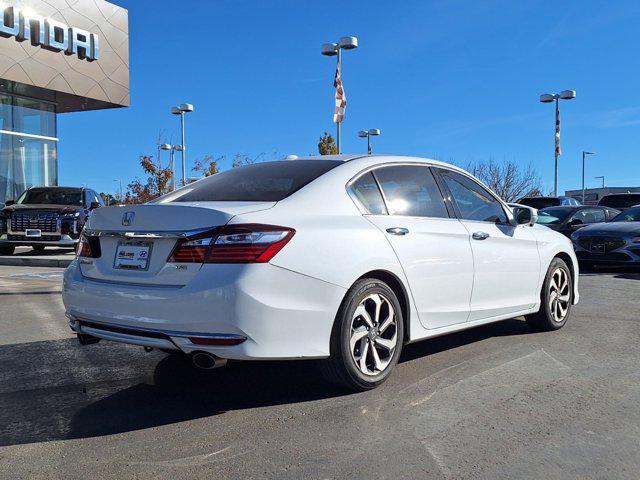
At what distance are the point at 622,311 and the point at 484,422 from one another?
172 inches

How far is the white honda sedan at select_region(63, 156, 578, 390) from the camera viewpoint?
11.2 feet

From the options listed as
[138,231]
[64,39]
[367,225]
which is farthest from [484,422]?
[64,39]

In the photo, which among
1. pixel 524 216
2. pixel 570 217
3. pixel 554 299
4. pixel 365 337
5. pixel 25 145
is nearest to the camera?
pixel 365 337

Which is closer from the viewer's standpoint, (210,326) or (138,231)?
(210,326)

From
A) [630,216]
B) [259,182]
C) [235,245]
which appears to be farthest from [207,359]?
[630,216]

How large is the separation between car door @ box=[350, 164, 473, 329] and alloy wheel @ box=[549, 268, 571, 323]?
5.17 feet

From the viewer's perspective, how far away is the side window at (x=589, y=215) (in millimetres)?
14328

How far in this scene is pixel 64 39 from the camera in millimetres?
21984

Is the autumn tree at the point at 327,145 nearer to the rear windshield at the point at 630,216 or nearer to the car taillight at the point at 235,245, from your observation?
the rear windshield at the point at 630,216

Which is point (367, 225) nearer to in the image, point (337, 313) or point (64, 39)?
point (337, 313)

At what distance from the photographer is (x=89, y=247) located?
161 inches

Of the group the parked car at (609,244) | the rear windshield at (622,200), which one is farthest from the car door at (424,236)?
the rear windshield at (622,200)

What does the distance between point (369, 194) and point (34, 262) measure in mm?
11442

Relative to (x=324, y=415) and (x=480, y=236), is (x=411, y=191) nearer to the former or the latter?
(x=480, y=236)
